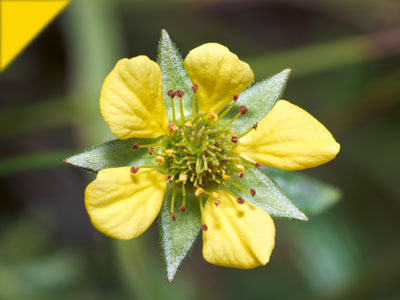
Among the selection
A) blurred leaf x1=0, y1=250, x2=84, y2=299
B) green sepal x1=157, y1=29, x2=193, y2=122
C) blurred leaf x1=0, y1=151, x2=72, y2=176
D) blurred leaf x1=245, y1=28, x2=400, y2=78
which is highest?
green sepal x1=157, y1=29, x2=193, y2=122

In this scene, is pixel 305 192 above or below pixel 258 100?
below

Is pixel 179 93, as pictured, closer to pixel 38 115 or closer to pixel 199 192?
pixel 199 192

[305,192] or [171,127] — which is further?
[305,192]

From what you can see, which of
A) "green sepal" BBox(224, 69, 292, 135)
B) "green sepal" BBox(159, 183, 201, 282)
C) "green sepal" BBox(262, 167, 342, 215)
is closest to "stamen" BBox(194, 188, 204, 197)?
"green sepal" BBox(159, 183, 201, 282)

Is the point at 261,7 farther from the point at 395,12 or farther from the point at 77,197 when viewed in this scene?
the point at 77,197

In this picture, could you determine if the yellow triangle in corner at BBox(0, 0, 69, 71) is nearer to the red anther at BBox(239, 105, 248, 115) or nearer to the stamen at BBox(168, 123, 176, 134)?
the stamen at BBox(168, 123, 176, 134)

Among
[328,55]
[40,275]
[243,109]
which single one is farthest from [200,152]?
[328,55]

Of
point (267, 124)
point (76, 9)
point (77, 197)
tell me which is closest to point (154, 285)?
point (77, 197)

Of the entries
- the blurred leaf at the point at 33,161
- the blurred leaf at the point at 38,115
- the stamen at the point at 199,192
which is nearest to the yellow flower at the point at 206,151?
the stamen at the point at 199,192
